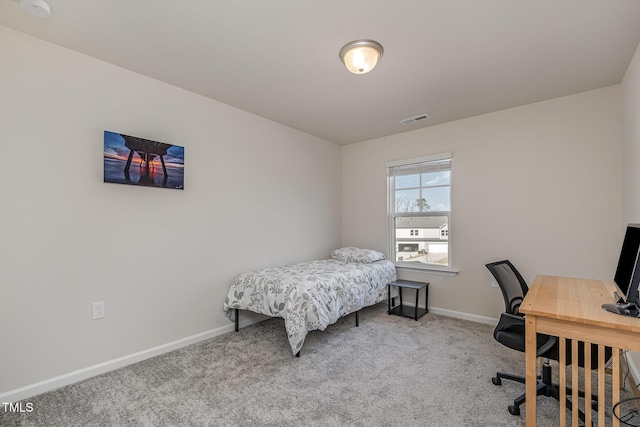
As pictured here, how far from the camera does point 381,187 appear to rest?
4406mm

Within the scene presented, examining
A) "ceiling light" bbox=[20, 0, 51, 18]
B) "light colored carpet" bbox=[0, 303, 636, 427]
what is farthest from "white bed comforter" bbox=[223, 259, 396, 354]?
"ceiling light" bbox=[20, 0, 51, 18]

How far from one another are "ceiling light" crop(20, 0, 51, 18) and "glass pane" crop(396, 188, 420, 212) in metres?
3.81

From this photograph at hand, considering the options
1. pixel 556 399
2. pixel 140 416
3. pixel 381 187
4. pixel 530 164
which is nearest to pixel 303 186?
pixel 381 187

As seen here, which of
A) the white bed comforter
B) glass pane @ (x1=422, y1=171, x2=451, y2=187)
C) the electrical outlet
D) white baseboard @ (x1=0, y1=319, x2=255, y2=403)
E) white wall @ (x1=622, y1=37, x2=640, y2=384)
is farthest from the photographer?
glass pane @ (x1=422, y1=171, x2=451, y2=187)

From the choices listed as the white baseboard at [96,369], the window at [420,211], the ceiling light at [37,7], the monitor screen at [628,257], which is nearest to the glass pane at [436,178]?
the window at [420,211]

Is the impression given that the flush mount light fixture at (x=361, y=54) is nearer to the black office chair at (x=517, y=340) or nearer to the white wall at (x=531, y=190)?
the black office chair at (x=517, y=340)

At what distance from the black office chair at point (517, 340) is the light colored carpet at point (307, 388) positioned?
0.25 feet

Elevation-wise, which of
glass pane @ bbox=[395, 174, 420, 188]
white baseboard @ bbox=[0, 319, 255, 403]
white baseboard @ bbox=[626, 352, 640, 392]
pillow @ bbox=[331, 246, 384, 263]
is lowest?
white baseboard @ bbox=[0, 319, 255, 403]

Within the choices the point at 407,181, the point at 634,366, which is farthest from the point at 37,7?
the point at 634,366

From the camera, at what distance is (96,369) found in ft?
7.62

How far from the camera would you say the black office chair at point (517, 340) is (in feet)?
6.07

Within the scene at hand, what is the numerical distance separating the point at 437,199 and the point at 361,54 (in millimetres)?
2374

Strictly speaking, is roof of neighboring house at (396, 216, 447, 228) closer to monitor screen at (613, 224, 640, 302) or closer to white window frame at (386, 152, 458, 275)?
white window frame at (386, 152, 458, 275)

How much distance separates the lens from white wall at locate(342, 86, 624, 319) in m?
2.85
